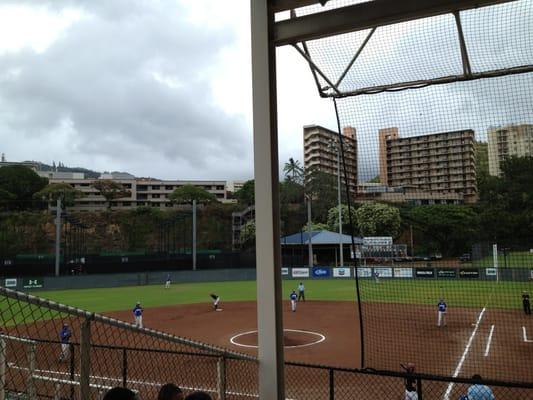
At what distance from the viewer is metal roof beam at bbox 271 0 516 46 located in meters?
3.73

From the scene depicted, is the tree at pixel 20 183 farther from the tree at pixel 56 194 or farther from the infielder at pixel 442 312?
the infielder at pixel 442 312

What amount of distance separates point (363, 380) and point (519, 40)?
27.0ft

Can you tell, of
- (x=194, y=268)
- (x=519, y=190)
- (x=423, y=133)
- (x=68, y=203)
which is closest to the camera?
(x=519, y=190)

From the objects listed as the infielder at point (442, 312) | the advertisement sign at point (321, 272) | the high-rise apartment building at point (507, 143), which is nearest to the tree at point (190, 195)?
the advertisement sign at point (321, 272)

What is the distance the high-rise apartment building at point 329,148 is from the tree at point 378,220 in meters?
0.43

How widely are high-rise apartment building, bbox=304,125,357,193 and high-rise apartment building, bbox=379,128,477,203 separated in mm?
326

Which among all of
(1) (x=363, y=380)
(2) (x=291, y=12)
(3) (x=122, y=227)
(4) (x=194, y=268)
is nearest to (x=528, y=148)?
(2) (x=291, y=12)

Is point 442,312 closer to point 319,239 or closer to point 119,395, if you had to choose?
point 119,395

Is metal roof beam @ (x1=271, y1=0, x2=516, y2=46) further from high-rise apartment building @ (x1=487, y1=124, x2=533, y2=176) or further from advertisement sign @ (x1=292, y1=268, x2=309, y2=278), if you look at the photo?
advertisement sign @ (x1=292, y1=268, x2=309, y2=278)

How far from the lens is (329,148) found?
6906 mm

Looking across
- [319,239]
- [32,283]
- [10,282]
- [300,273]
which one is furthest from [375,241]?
[319,239]

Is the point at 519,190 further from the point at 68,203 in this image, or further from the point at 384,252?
the point at 68,203

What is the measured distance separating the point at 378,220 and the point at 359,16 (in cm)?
279

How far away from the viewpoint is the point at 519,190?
169 inches
